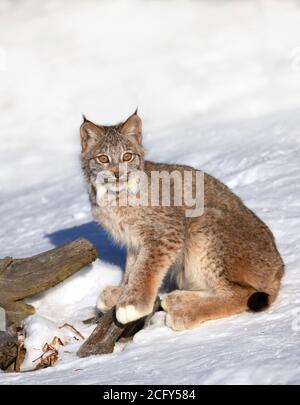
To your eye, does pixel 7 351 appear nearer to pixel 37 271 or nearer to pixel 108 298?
Result: pixel 108 298

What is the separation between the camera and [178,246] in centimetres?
479

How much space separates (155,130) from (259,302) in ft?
19.8

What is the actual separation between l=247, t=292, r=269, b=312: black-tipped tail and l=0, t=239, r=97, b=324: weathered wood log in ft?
4.70

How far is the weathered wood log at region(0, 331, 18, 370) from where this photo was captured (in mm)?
4410

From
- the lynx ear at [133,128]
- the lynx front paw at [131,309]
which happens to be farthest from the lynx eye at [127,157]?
the lynx front paw at [131,309]

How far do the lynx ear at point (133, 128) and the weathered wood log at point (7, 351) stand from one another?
1759mm

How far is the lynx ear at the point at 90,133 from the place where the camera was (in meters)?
5.28

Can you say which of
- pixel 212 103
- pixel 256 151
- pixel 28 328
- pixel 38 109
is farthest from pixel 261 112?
pixel 28 328

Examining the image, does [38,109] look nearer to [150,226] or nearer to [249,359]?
[150,226]

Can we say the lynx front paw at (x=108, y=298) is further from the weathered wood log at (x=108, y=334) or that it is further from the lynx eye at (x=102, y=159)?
the lynx eye at (x=102, y=159)

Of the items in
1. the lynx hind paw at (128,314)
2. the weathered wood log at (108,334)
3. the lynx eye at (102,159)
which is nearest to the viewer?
the weathered wood log at (108,334)

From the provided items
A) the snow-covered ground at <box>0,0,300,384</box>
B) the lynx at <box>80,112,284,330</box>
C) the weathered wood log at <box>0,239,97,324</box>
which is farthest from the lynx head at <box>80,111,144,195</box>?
the snow-covered ground at <box>0,0,300,384</box>

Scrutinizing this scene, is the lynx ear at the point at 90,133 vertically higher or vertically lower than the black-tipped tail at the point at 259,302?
higher

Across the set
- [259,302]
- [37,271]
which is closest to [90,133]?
[37,271]
